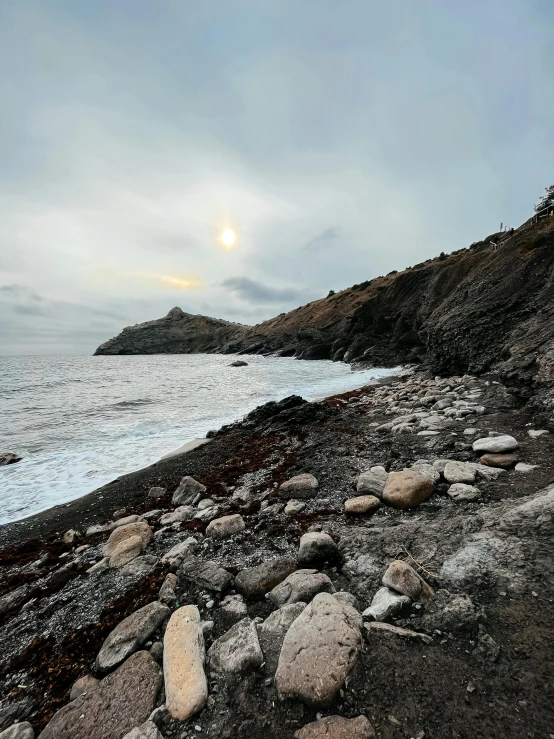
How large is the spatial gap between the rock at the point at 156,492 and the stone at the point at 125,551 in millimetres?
2518

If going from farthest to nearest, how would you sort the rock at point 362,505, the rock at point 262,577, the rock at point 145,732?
the rock at point 362,505 < the rock at point 262,577 < the rock at point 145,732

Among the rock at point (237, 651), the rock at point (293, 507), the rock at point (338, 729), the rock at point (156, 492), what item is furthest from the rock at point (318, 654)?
the rock at point (156, 492)

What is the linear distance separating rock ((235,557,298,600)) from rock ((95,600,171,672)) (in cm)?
83

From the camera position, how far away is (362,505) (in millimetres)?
5059

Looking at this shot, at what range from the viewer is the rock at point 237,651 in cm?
267

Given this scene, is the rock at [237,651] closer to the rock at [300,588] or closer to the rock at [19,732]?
the rock at [300,588]

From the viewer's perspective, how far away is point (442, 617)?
2762mm

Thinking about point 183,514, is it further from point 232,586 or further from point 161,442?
point 161,442

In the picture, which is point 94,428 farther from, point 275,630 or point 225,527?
point 275,630

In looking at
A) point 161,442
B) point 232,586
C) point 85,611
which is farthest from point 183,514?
point 161,442

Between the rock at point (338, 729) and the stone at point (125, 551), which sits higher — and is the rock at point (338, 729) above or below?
above

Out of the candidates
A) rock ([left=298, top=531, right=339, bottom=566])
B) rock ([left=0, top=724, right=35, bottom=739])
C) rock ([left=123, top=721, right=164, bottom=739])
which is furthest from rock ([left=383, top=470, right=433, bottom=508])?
rock ([left=0, top=724, right=35, bottom=739])

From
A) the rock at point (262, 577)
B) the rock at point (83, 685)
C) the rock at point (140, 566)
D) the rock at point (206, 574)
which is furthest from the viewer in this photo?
the rock at point (140, 566)

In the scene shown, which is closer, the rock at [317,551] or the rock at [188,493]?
the rock at [317,551]
